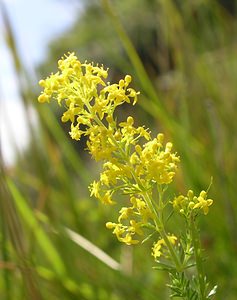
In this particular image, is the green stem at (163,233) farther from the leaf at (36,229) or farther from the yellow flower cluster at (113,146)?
the leaf at (36,229)

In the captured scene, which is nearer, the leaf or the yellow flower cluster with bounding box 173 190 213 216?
the yellow flower cluster with bounding box 173 190 213 216

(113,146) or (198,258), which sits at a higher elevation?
(113,146)

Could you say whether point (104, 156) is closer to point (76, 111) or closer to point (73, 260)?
point (76, 111)

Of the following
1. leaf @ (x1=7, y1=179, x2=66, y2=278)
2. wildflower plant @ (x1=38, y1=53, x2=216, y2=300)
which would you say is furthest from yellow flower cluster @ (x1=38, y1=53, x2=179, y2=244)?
leaf @ (x1=7, y1=179, x2=66, y2=278)

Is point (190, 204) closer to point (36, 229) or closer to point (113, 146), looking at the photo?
point (113, 146)

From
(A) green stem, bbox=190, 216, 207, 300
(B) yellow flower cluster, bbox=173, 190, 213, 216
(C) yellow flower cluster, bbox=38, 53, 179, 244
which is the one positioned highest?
(C) yellow flower cluster, bbox=38, 53, 179, 244

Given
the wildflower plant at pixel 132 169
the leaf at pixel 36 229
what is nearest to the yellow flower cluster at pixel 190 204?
the wildflower plant at pixel 132 169

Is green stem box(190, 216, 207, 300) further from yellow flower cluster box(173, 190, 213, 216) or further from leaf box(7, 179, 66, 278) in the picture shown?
leaf box(7, 179, 66, 278)

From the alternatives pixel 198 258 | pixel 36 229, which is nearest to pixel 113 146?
pixel 198 258

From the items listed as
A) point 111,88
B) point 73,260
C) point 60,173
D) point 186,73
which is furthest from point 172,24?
point 111,88

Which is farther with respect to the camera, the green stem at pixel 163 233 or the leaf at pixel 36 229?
the leaf at pixel 36 229

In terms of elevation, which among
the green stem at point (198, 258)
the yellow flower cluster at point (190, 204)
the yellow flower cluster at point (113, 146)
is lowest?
the green stem at point (198, 258)
